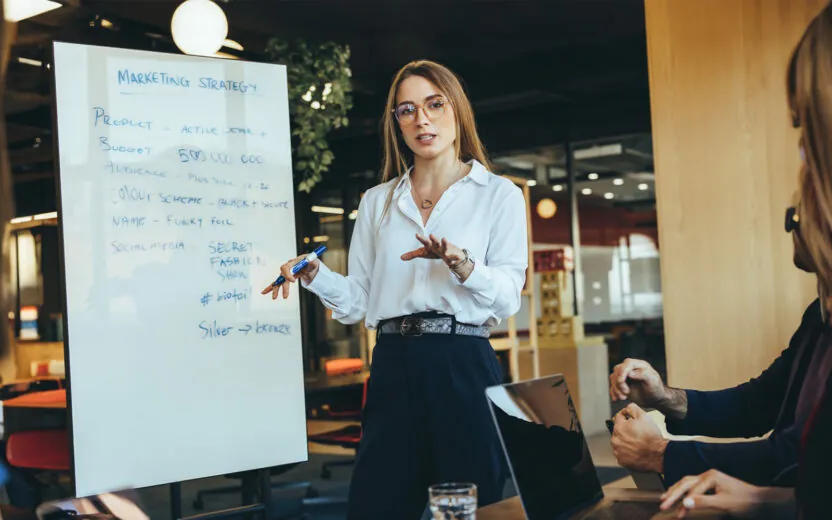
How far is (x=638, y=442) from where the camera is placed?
142 cm

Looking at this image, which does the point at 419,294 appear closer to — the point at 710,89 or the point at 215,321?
the point at 215,321

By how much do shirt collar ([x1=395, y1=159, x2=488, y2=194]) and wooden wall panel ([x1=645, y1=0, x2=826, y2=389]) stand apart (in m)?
1.40

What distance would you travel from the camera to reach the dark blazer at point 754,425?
136cm

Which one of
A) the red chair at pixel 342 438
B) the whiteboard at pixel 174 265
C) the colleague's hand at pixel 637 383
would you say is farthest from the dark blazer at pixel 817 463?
the red chair at pixel 342 438

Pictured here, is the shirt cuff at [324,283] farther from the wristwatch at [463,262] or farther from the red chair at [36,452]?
the red chair at [36,452]

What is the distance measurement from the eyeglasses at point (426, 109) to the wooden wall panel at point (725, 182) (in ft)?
4.99

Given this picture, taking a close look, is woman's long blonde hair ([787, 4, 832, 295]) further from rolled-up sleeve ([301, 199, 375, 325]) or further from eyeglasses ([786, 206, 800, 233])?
rolled-up sleeve ([301, 199, 375, 325])

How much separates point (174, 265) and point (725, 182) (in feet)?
6.82

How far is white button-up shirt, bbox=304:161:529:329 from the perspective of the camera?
2000 millimetres

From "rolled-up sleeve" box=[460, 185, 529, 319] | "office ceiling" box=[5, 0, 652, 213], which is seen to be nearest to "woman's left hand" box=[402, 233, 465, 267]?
"rolled-up sleeve" box=[460, 185, 529, 319]

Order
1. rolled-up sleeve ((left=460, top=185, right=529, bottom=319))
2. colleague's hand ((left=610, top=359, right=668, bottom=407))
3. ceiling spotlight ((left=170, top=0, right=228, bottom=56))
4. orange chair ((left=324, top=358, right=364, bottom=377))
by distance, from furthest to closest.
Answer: orange chair ((left=324, top=358, right=364, bottom=377)) < ceiling spotlight ((left=170, top=0, right=228, bottom=56)) < rolled-up sleeve ((left=460, top=185, right=529, bottom=319)) < colleague's hand ((left=610, top=359, right=668, bottom=407))

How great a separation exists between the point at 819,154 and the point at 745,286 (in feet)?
7.23

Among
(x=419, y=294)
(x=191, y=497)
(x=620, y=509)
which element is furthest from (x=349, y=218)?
(x=620, y=509)

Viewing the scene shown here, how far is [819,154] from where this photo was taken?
107cm
